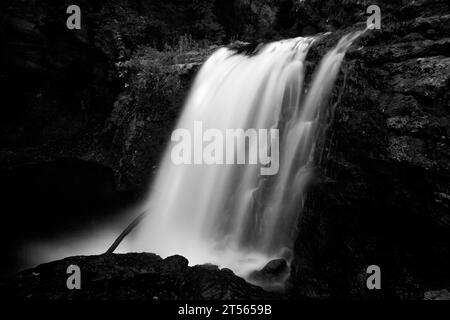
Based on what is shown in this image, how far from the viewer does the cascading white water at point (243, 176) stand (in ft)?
15.8

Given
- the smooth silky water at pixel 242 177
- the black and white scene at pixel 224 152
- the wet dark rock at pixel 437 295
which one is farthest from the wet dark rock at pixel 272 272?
the wet dark rock at pixel 437 295

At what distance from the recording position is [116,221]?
26.3 feet

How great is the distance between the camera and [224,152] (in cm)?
634

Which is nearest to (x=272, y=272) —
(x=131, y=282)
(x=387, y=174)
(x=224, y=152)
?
(x=131, y=282)

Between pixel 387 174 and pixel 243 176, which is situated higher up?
pixel 387 174

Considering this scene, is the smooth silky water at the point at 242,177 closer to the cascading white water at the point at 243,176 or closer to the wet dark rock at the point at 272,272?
the cascading white water at the point at 243,176

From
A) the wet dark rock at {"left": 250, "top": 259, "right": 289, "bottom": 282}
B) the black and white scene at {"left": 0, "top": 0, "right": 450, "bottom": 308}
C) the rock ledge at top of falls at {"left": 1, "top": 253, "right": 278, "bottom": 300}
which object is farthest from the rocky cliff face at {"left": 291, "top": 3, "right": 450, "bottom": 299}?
the rock ledge at top of falls at {"left": 1, "top": 253, "right": 278, "bottom": 300}

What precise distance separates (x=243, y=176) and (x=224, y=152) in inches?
29.8

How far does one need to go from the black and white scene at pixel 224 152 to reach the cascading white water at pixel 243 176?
0.11 feet

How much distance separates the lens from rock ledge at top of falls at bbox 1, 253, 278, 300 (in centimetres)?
335

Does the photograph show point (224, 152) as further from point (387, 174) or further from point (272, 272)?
point (387, 174)
